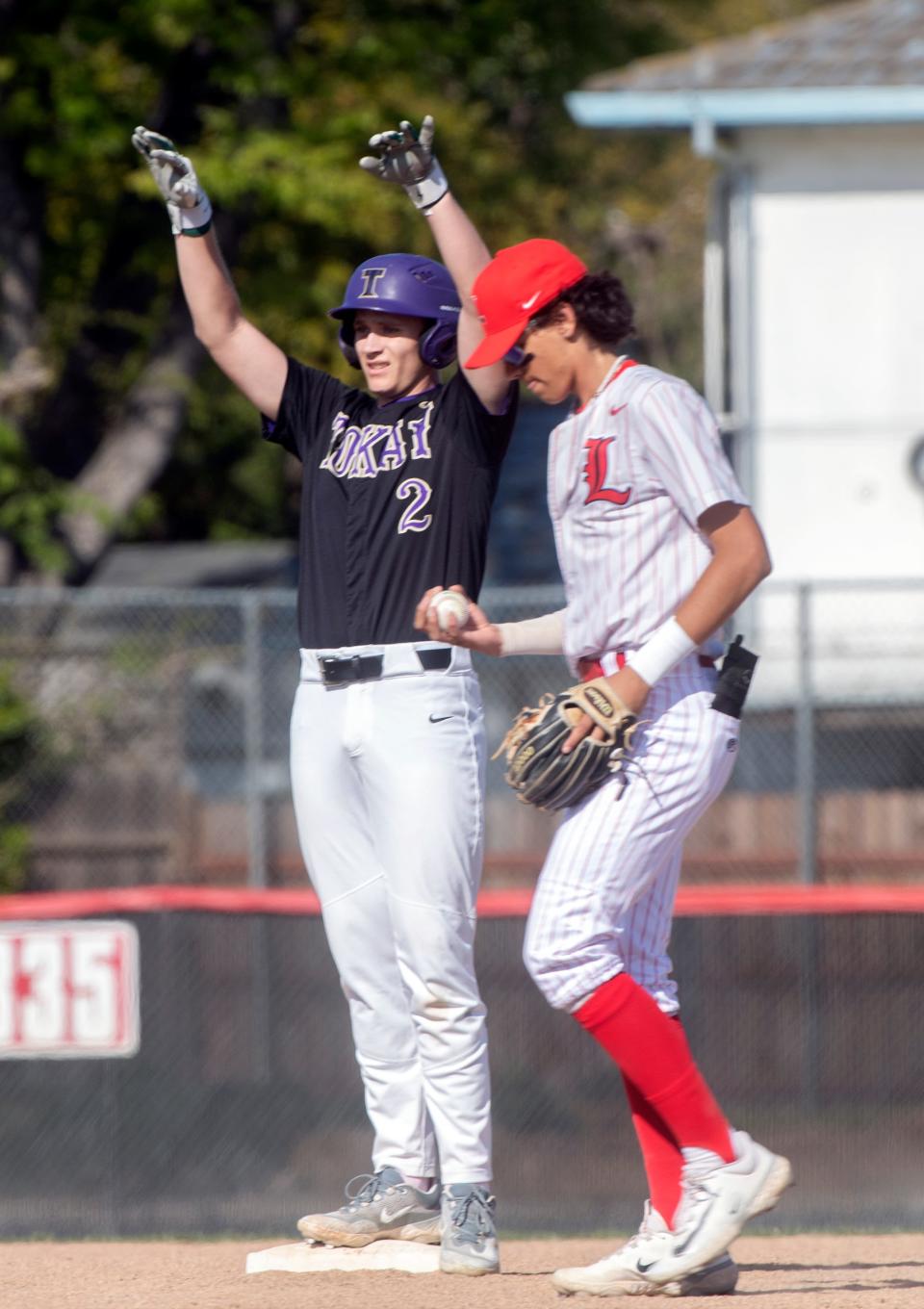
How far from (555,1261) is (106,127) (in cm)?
1065

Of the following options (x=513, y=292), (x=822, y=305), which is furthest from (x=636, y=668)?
(x=822, y=305)

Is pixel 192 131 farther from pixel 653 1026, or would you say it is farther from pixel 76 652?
pixel 653 1026

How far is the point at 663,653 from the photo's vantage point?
3.76 meters

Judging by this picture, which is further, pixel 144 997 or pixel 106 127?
pixel 106 127

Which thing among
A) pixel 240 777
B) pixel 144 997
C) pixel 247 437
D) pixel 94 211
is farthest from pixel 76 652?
pixel 247 437

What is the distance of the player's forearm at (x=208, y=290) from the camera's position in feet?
14.5

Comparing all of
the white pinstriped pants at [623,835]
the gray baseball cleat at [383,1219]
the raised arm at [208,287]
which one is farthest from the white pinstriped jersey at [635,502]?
the gray baseball cleat at [383,1219]

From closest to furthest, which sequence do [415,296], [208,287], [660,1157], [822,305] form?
[660,1157] < [415,296] < [208,287] < [822,305]

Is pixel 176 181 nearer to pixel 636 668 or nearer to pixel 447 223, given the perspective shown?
pixel 447 223

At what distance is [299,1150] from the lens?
6078 mm

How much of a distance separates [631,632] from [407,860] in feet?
2.33

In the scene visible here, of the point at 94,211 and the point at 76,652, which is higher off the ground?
the point at 94,211

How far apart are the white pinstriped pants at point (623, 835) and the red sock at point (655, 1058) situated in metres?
0.05

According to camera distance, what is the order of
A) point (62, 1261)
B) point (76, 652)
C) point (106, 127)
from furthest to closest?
point (106, 127) < point (76, 652) < point (62, 1261)
